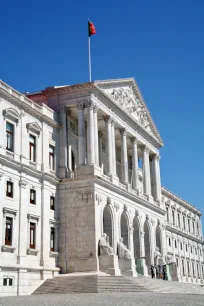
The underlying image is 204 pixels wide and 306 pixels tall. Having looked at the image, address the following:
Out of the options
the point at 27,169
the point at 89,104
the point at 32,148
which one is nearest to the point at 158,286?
the point at 27,169

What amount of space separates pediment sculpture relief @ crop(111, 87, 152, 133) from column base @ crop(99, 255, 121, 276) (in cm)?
1794

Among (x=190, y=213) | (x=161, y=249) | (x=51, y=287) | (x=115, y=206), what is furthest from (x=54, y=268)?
(x=190, y=213)

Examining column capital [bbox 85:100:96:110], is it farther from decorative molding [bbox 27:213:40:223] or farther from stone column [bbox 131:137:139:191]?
decorative molding [bbox 27:213:40:223]

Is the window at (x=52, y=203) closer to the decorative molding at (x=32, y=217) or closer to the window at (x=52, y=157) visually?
the decorative molding at (x=32, y=217)

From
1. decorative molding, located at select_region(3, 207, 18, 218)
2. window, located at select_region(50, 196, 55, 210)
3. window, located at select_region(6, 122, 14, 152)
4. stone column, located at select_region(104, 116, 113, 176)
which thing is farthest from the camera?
stone column, located at select_region(104, 116, 113, 176)

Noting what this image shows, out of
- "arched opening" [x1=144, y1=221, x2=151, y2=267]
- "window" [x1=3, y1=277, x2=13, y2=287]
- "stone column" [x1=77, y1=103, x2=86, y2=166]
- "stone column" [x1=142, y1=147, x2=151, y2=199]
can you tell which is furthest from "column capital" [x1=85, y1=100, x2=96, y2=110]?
"window" [x1=3, y1=277, x2=13, y2=287]

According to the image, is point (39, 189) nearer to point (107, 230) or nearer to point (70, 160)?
point (70, 160)

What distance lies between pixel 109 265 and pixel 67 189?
26.7ft

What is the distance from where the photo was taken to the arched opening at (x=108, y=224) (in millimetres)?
46594

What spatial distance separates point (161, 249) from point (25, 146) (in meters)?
26.2

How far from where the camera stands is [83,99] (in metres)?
46.8

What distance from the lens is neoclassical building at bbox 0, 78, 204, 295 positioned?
3844 cm

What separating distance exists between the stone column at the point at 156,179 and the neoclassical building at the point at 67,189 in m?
4.43

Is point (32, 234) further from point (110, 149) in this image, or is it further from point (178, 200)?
point (178, 200)
